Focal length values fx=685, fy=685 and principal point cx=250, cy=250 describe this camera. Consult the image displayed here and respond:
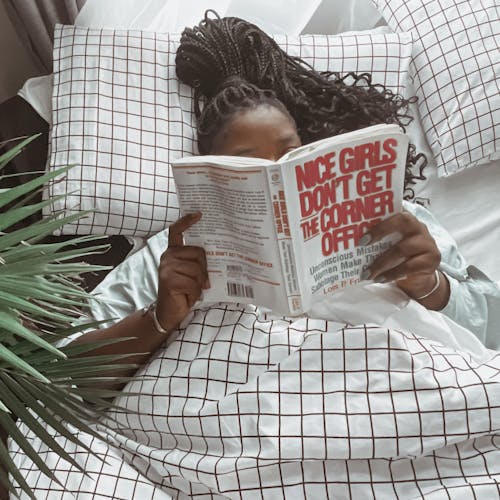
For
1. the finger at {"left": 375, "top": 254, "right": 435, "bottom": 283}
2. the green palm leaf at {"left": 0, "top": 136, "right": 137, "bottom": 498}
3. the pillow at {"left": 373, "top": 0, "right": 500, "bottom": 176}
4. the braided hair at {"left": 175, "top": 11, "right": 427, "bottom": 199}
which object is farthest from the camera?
the pillow at {"left": 373, "top": 0, "right": 500, "bottom": 176}

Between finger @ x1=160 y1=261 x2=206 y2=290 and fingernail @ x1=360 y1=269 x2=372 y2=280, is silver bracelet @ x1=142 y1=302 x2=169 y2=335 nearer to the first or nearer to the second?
finger @ x1=160 y1=261 x2=206 y2=290

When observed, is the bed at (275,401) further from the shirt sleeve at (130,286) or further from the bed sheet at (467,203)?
the bed sheet at (467,203)

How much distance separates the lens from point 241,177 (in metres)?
0.92

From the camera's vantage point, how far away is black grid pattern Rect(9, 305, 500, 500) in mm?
960

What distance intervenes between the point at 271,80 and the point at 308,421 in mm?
702

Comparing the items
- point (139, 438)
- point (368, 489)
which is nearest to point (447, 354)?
point (368, 489)

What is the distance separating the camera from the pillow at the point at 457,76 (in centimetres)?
152

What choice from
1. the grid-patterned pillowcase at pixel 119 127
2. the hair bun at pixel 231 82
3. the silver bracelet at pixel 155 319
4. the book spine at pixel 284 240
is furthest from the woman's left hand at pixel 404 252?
the grid-patterned pillowcase at pixel 119 127

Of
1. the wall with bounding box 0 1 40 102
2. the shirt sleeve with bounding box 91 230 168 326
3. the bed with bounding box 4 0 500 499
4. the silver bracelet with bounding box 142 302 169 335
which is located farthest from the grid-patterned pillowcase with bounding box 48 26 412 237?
the silver bracelet with bounding box 142 302 169 335

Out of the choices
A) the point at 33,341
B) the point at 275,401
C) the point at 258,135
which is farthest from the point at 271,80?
the point at 33,341

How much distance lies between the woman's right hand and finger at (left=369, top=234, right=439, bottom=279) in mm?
263

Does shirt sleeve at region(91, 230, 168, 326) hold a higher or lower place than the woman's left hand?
lower

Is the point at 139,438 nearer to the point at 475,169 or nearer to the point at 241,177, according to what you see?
the point at 241,177

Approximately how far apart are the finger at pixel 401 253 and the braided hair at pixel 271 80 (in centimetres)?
43
